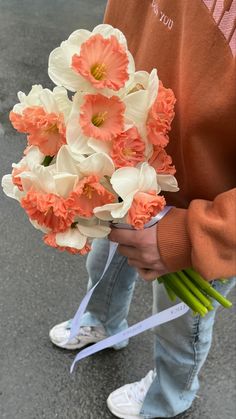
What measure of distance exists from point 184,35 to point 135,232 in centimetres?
40

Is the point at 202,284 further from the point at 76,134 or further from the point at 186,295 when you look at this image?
the point at 76,134

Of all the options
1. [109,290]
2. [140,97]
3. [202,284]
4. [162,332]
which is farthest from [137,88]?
[109,290]

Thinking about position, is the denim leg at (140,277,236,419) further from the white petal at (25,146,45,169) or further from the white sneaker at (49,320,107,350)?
the white petal at (25,146,45,169)

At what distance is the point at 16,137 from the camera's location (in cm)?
310

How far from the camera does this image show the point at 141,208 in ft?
3.36

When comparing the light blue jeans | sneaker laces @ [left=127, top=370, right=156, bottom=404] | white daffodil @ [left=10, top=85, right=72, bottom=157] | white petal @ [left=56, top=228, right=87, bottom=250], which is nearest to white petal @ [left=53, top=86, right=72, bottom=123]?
white daffodil @ [left=10, top=85, right=72, bottom=157]

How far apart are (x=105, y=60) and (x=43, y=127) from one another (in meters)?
0.16

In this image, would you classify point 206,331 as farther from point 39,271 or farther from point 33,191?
point 39,271

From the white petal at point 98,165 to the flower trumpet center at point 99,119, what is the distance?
0.06 meters

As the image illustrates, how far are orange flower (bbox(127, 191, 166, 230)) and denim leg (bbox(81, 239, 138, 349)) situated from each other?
0.67 meters

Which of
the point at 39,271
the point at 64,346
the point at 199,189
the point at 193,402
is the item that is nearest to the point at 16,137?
the point at 39,271

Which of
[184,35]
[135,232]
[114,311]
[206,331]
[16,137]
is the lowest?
[16,137]

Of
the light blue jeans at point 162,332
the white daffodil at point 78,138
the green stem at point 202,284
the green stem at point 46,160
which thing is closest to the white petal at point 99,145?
the white daffodil at point 78,138

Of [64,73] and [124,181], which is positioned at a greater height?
[64,73]
